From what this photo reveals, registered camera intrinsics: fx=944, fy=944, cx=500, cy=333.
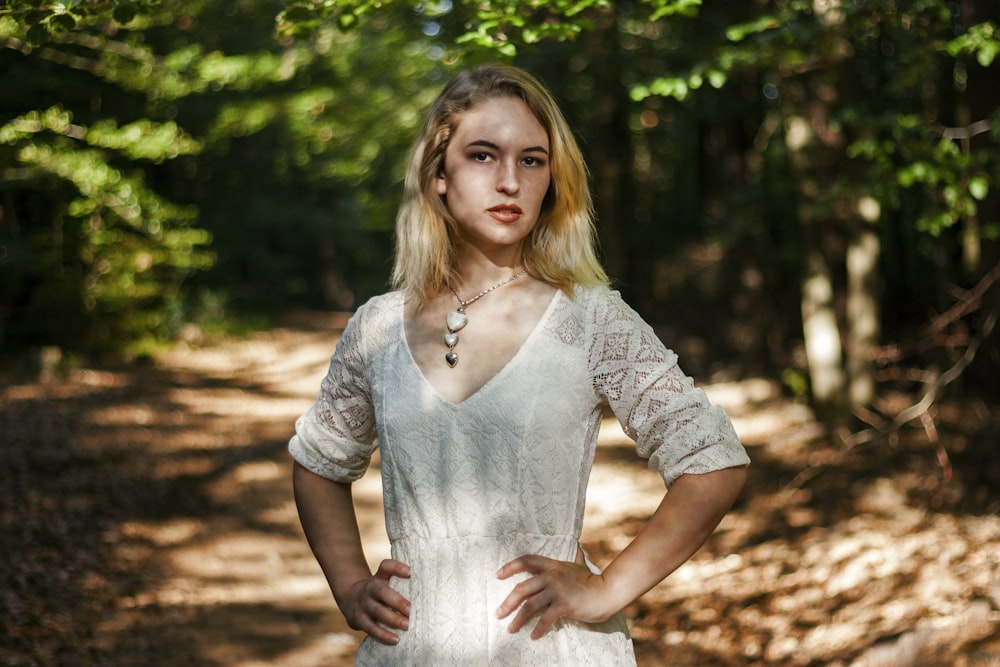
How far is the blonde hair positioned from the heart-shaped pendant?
11cm

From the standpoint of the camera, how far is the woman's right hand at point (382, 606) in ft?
5.64

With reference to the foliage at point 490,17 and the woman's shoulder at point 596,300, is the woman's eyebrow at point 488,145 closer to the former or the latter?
the woman's shoulder at point 596,300

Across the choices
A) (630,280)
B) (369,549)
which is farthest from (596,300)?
(630,280)

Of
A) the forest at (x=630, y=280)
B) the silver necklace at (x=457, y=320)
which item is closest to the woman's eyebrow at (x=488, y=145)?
the silver necklace at (x=457, y=320)

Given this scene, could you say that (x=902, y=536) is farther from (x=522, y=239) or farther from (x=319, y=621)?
(x=522, y=239)

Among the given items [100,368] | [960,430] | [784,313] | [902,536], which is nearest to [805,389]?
[784,313]

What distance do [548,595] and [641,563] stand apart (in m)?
0.18

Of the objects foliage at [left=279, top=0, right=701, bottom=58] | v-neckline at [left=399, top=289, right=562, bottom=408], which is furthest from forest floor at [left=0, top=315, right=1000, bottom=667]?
v-neckline at [left=399, top=289, right=562, bottom=408]

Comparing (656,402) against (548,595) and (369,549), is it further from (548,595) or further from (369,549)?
(369,549)

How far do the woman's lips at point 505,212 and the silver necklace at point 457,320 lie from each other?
0.12 meters

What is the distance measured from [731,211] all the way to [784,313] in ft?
5.76

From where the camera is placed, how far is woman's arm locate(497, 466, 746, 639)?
166 centimetres

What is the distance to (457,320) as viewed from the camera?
1809 mm

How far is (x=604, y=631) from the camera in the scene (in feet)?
5.73
